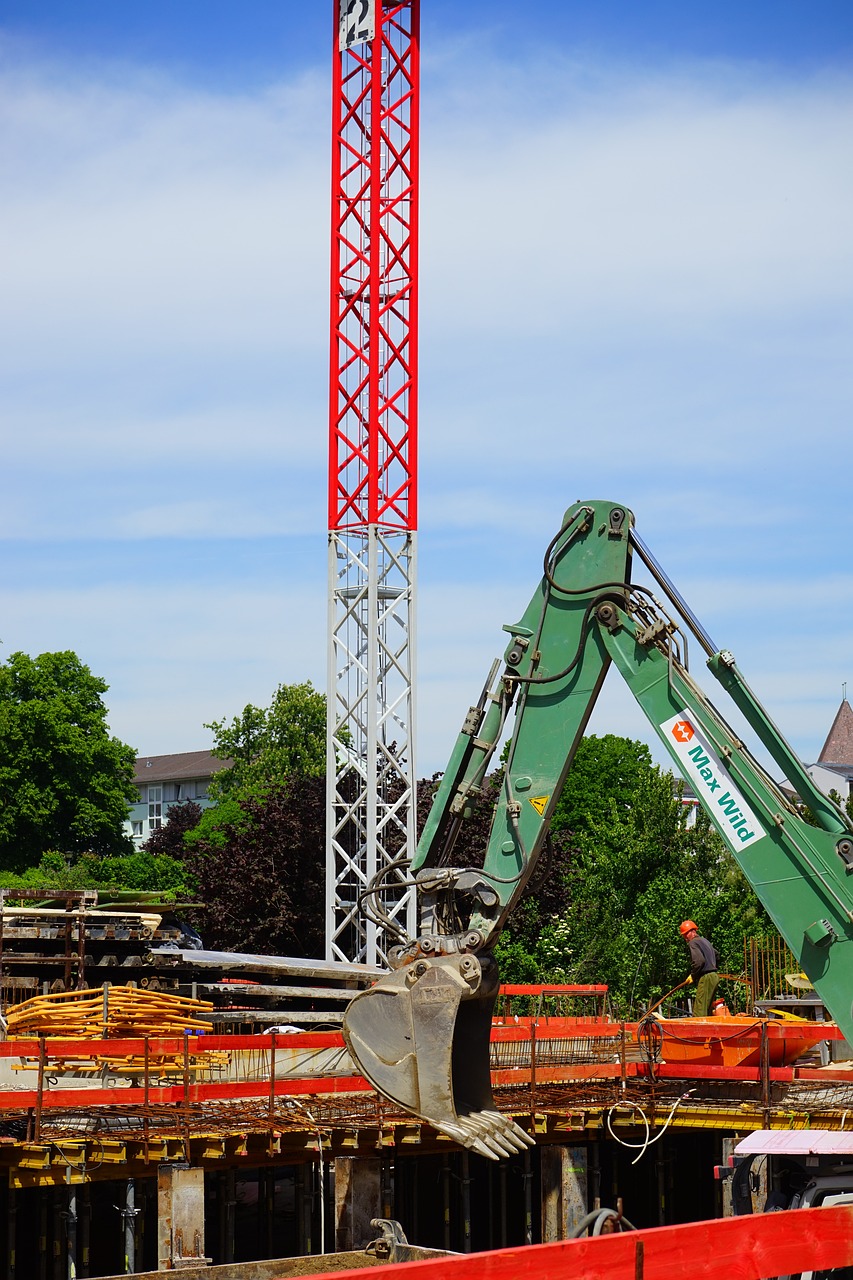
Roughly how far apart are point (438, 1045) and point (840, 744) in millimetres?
87780

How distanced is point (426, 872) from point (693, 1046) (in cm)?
935

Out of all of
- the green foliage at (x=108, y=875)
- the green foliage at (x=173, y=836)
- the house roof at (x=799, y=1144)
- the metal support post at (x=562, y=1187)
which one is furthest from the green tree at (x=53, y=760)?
the house roof at (x=799, y=1144)

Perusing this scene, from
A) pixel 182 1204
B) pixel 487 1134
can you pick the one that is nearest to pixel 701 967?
pixel 182 1204

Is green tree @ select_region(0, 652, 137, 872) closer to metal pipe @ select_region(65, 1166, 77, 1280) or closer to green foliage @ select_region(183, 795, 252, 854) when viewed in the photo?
green foliage @ select_region(183, 795, 252, 854)

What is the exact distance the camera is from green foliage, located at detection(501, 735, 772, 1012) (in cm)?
3097

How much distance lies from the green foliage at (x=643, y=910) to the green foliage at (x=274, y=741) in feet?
98.3

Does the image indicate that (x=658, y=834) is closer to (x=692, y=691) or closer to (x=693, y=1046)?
(x=693, y=1046)

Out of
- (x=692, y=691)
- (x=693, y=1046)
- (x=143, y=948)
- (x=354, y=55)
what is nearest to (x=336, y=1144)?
(x=693, y=1046)

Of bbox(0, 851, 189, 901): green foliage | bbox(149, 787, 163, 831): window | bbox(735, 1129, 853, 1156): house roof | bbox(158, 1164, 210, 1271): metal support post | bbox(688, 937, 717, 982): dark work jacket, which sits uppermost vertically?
bbox(149, 787, 163, 831): window

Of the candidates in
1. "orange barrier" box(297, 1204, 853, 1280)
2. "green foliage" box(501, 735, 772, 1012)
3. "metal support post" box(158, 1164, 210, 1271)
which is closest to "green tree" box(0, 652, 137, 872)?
"green foliage" box(501, 735, 772, 1012)

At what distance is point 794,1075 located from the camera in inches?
734

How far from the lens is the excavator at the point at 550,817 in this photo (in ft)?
36.3

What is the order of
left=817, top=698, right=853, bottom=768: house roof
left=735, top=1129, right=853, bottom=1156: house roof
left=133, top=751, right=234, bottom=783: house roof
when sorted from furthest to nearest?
left=133, top=751, right=234, bottom=783: house roof
left=817, top=698, right=853, bottom=768: house roof
left=735, top=1129, right=853, bottom=1156: house roof

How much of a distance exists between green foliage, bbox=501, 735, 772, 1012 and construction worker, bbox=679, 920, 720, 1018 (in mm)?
8662
